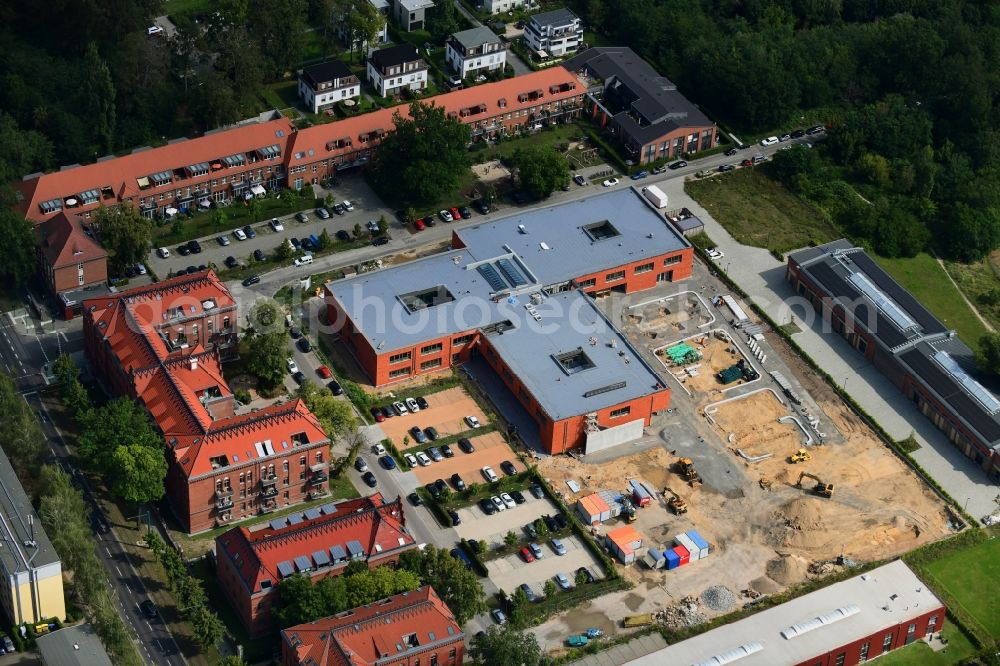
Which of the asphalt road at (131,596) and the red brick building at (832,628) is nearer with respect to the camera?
the asphalt road at (131,596)

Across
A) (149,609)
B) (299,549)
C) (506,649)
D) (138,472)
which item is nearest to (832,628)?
(506,649)

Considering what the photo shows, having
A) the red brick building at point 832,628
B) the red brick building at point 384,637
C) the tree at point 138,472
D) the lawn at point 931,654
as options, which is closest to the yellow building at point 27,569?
the tree at point 138,472

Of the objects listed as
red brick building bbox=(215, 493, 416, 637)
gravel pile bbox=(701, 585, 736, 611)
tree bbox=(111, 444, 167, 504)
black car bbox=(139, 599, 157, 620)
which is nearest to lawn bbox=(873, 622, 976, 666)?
gravel pile bbox=(701, 585, 736, 611)

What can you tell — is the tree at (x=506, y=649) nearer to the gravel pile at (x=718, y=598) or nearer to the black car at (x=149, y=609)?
the gravel pile at (x=718, y=598)

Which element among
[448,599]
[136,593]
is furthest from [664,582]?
[136,593]

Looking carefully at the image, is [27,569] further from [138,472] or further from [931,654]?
[931,654]

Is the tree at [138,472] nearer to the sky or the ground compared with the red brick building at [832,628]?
nearer to the sky
